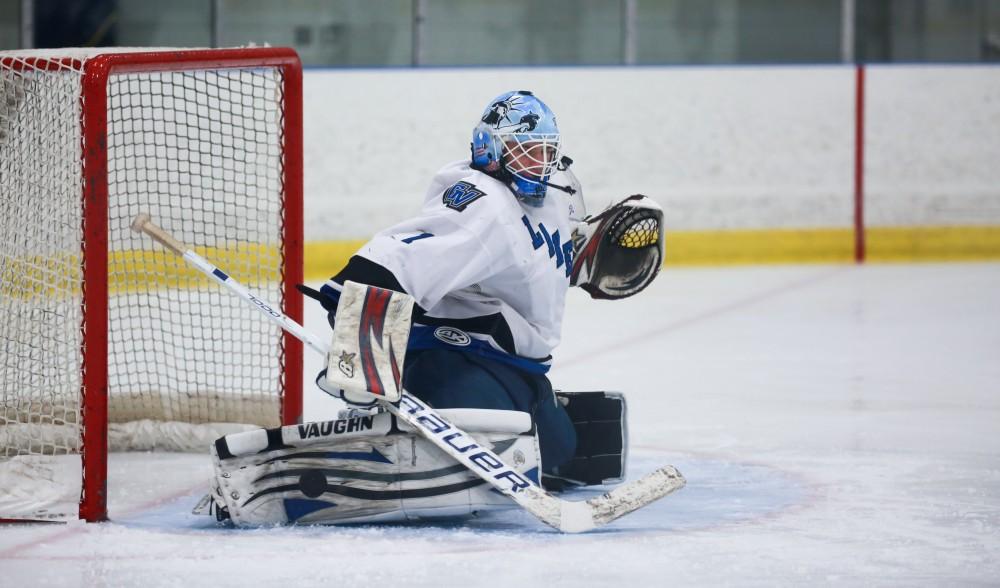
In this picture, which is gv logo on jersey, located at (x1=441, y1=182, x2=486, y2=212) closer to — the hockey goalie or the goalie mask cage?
the hockey goalie

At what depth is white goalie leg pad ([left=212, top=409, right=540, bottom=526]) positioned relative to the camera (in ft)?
9.93

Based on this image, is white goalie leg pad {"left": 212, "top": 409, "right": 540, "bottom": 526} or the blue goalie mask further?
the blue goalie mask

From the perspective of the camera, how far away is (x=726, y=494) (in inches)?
134

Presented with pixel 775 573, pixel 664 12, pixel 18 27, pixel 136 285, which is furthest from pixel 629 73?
pixel 775 573

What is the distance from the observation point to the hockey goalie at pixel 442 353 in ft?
9.84

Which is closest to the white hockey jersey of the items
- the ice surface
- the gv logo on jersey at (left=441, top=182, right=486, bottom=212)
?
the gv logo on jersey at (left=441, top=182, right=486, bottom=212)

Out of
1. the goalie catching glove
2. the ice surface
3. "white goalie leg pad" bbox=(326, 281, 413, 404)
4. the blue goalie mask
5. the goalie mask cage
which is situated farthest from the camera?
the goalie catching glove

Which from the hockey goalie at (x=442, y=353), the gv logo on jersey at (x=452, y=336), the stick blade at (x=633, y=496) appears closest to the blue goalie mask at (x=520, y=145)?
the hockey goalie at (x=442, y=353)

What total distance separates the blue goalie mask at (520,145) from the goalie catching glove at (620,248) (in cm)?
40

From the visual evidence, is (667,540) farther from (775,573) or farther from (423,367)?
(423,367)

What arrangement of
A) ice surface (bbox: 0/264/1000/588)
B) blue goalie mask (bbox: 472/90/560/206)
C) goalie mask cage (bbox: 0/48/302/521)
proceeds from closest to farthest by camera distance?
ice surface (bbox: 0/264/1000/588)
goalie mask cage (bbox: 0/48/302/521)
blue goalie mask (bbox: 472/90/560/206)

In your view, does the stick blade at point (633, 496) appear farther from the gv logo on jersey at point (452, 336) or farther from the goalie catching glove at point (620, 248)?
the goalie catching glove at point (620, 248)

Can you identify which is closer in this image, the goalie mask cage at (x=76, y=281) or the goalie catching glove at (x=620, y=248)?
the goalie mask cage at (x=76, y=281)

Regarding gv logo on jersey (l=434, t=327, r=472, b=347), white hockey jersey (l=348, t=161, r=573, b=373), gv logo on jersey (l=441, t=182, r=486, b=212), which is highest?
gv logo on jersey (l=441, t=182, r=486, b=212)
